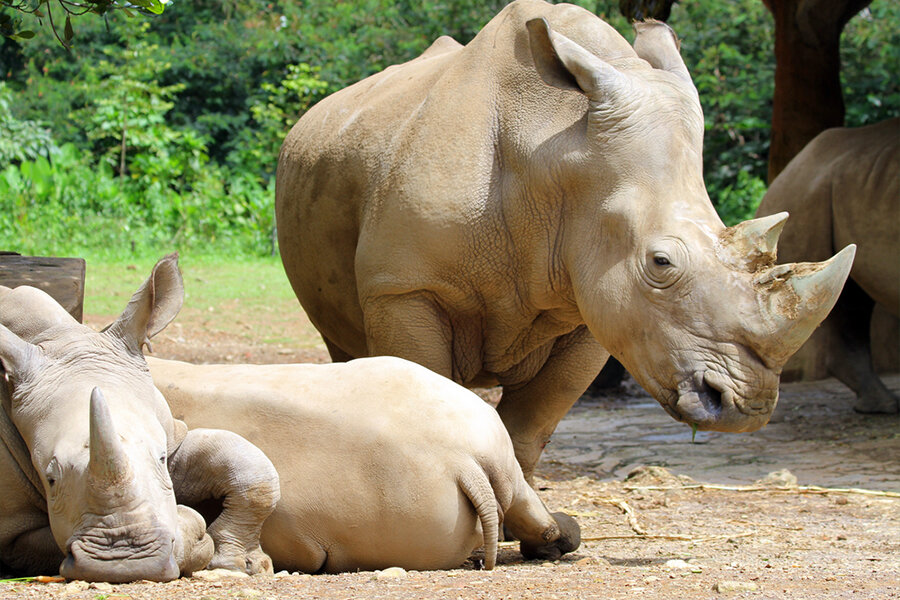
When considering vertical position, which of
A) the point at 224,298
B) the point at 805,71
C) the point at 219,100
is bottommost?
the point at 224,298

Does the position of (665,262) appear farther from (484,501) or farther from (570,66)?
(484,501)

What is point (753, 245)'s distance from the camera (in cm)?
401

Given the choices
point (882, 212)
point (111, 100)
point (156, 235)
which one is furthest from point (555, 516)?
point (111, 100)

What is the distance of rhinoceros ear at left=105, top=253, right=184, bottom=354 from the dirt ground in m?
0.81

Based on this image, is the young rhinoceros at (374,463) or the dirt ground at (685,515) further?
the young rhinoceros at (374,463)

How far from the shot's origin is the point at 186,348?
10.4 m

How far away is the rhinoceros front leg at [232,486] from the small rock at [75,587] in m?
0.52

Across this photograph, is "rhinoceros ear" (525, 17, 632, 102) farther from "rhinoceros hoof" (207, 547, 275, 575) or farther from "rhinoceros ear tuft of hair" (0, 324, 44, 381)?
"rhinoceros ear tuft of hair" (0, 324, 44, 381)

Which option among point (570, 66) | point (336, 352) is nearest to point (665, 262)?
point (570, 66)

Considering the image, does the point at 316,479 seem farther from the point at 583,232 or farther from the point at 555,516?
the point at 583,232

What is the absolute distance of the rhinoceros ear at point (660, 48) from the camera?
15.8ft

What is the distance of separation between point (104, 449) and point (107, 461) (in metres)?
0.03

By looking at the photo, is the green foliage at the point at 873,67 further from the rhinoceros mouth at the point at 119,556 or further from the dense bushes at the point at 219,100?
the rhinoceros mouth at the point at 119,556

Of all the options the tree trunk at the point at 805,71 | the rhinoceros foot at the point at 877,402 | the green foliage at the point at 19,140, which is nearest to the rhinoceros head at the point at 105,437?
the rhinoceros foot at the point at 877,402
